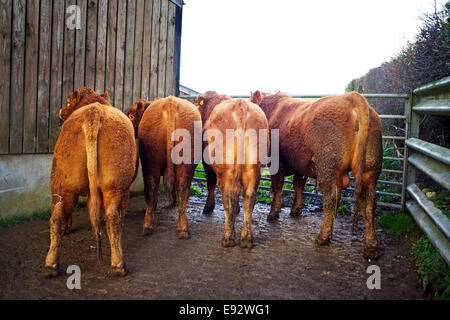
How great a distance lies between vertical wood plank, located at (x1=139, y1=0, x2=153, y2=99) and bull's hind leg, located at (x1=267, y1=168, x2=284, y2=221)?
330 cm

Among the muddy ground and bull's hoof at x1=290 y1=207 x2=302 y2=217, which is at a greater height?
bull's hoof at x1=290 y1=207 x2=302 y2=217

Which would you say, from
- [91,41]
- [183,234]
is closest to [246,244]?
[183,234]

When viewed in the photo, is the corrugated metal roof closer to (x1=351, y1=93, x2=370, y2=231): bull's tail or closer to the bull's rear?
the bull's rear

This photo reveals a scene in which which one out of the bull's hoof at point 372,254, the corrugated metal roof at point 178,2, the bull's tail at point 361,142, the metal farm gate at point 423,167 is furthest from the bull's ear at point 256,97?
the corrugated metal roof at point 178,2

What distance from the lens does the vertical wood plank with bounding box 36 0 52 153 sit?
4781 millimetres

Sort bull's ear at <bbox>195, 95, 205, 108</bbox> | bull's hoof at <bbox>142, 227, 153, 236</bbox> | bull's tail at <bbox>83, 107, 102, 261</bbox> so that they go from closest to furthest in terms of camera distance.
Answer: bull's tail at <bbox>83, 107, 102, 261</bbox> < bull's hoof at <bbox>142, 227, 153, 236</bbox> < bull's ear at <bbox>195, 95, 205, 108</bbox>

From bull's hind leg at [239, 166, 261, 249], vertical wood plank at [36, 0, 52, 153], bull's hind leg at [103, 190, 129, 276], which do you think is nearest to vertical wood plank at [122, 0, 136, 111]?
vertical wood plank at [36, 0, 52, 153]

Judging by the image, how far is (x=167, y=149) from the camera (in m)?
4.11

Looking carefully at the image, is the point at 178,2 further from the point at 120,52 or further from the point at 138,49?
the point at 120,52

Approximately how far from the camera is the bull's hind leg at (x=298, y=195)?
5577mm

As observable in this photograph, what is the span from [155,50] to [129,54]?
0.81m

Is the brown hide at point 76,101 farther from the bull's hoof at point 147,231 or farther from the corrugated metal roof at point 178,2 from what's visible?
the corrugated metal roof at point 178,2
